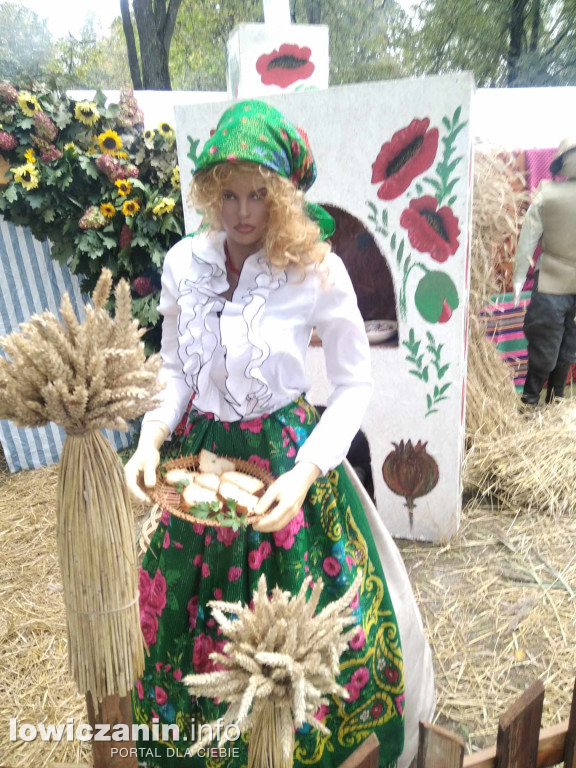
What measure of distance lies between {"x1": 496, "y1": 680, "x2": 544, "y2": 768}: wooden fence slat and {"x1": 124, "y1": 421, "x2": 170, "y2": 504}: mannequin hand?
79 centimetres

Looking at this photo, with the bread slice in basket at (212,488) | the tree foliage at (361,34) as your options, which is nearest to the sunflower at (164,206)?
the bread slice in basket at (212,488)

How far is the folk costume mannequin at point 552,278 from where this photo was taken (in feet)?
12.7

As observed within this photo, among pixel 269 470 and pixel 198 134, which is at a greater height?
pixel 198 134

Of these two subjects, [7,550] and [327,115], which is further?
[7,550]

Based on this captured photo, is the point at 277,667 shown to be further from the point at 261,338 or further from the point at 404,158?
the point at 404,158

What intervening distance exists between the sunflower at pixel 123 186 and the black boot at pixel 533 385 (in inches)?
129

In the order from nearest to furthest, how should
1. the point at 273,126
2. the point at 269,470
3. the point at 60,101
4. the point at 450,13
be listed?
the point at 273,126 → the point at 269,470 → the point at 60,101 → the point at 450,13

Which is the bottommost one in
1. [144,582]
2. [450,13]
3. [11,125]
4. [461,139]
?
[144,582]

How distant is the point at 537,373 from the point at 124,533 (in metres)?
4.30

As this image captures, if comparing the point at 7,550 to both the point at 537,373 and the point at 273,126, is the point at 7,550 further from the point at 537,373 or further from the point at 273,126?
the point at 537,373

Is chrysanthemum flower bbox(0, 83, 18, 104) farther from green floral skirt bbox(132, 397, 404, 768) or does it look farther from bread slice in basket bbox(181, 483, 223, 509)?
bread slice in basket bbox(181, 483, 223, 509)

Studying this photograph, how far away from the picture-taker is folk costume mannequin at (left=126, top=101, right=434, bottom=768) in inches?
47.6

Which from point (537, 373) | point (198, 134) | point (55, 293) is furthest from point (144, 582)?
point (537, 373)

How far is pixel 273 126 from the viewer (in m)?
1.15
